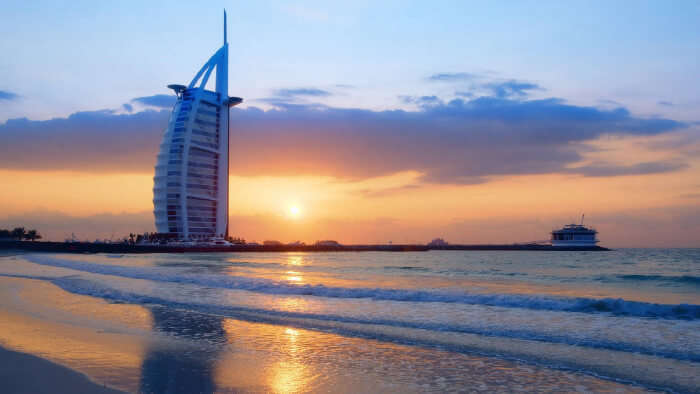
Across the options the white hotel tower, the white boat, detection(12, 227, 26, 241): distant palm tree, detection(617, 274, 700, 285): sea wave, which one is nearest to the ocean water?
detection(617, 274, 700, 285): sea wave

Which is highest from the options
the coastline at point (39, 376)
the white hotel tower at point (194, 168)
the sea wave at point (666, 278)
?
the white hotel tower at point (194, 168)

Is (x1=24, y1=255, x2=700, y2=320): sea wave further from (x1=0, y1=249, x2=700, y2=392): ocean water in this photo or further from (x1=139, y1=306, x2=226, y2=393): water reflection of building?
(x1=139, y1=306, x2=226, y2=393): water reflection of building

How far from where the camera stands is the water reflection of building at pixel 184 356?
7668 millimetres

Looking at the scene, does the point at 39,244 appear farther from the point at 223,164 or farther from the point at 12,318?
the point at 12,318

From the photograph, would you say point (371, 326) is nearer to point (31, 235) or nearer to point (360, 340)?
point (360, 340)

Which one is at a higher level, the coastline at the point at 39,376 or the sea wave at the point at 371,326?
the coastline at the point at 39,376

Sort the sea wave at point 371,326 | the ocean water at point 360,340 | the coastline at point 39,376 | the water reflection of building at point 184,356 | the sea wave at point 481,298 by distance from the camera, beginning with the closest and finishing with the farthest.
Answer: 1. the coastline at point 39,376
2. the water reflection of building at point 184,356
3. the ocean water at point 360,340
4. the sea wave at point 371,326
5. the sea wave at point 481,298

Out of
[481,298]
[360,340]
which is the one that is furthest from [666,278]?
[360,340]

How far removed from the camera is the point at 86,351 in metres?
10.0

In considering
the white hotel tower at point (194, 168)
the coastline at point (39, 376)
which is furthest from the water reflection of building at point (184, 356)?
the white hotel tower at point (194, 168)

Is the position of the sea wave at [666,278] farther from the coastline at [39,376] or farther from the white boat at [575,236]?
the white boat at [575,236]

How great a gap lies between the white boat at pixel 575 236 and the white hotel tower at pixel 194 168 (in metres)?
87.5

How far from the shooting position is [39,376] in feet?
26.5

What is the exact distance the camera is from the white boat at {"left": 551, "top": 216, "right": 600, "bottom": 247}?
437 ft
